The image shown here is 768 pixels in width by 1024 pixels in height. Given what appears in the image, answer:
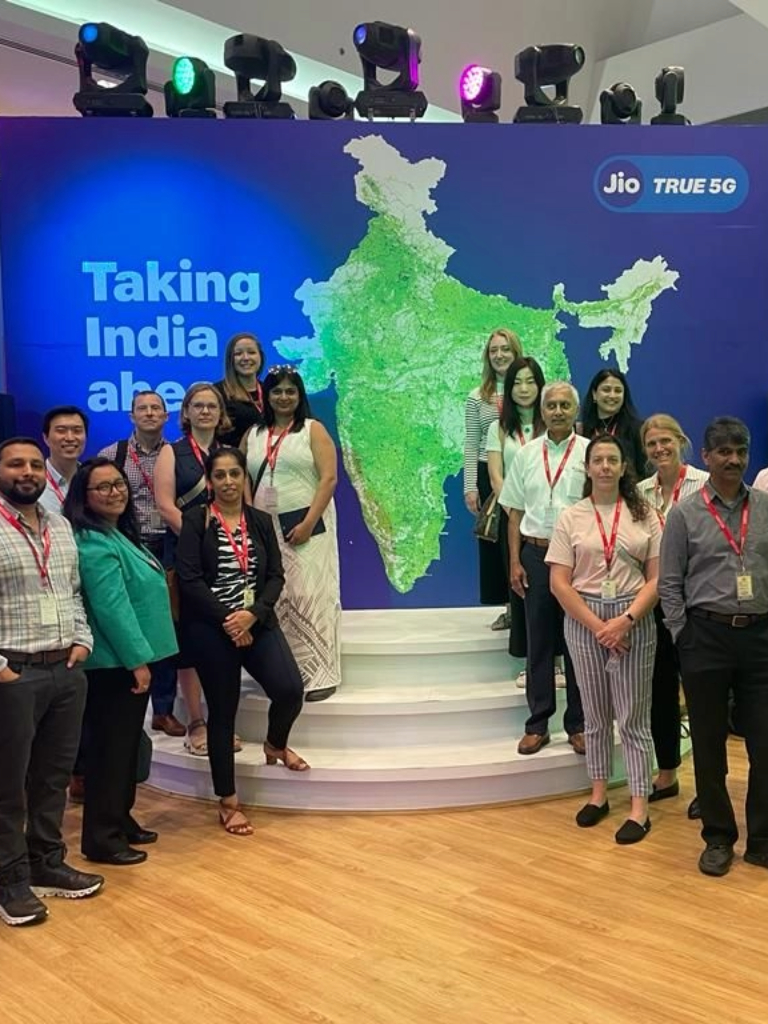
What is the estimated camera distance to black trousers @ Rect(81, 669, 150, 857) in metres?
3.54

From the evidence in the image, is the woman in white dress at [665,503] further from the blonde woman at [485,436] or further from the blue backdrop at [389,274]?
the blue backdrop at [389,274]

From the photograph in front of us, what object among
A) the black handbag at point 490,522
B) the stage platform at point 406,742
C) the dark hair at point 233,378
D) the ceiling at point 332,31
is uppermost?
the ceiling at point 332,31

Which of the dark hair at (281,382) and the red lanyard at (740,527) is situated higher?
the dark hair at (281,382)

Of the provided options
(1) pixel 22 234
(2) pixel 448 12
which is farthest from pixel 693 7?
(1) pixel 22 234

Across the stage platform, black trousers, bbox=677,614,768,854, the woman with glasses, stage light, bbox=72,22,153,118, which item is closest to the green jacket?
the woman with glasses

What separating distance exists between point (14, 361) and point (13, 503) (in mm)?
2769

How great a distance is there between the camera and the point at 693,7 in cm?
883

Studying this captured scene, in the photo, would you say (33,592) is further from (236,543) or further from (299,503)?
(299,503)

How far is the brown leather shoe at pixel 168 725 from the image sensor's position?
15.1 ft

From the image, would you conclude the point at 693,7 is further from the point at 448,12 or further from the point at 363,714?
the point at 363,714

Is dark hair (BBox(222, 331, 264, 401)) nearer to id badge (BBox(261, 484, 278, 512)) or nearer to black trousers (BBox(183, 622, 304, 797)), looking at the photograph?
id badge (BBox(261, 484, 278, 512))

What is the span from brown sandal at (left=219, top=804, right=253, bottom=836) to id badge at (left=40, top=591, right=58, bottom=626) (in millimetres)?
1221

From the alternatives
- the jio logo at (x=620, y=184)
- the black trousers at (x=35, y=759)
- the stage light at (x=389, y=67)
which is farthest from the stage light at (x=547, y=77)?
the black trousers at (x=35, y=759)

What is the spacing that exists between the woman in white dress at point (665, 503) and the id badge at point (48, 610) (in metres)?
2.17
